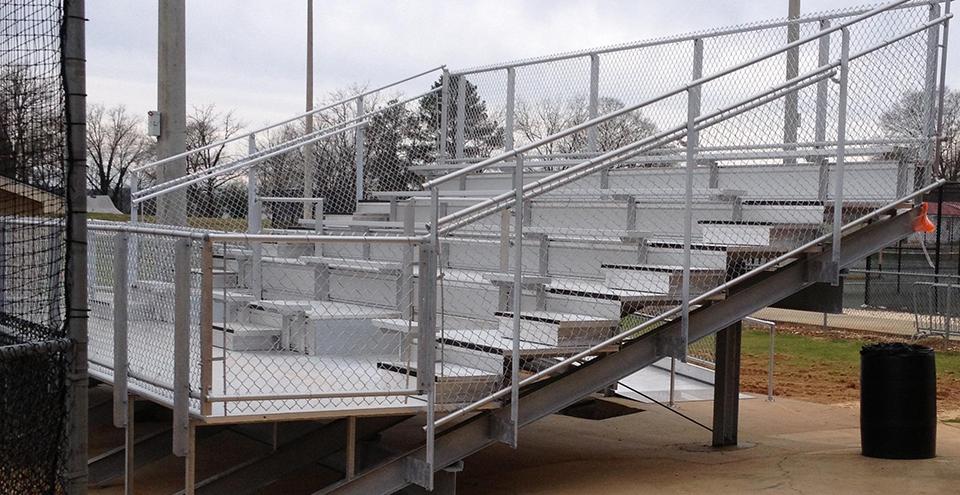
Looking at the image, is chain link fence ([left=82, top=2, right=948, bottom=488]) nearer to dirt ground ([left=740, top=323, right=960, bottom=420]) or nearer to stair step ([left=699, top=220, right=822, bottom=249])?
stair step ([left=699, top=220, right=822, bottom=249])

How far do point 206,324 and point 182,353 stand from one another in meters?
0.33

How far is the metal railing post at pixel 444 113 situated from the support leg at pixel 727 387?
4.12 metres

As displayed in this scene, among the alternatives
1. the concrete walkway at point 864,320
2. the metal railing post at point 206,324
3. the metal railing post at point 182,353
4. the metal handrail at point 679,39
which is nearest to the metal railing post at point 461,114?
the metal handrail at point 679,39

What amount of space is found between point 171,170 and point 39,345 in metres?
7.05

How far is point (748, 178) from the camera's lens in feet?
32.8

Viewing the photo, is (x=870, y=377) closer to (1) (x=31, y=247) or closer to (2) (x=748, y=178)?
(2) (x=748, y=178)

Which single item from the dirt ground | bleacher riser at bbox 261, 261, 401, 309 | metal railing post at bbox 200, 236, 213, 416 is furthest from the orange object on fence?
metal railing post at bbox 200, 236, 213, 416

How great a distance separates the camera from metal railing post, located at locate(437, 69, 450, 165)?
42.9 ft

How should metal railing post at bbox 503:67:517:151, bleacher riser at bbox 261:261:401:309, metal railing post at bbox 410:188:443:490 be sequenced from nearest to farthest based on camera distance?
metal railing post at bbox 410:188:443:490
bleacher riser at bbox 261:261:401:309
metal railing post at bbox 503:67:517:151

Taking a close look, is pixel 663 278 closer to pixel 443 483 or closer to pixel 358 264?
pixel 443 483

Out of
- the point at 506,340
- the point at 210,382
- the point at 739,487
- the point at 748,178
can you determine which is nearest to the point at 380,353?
the point at 506,340

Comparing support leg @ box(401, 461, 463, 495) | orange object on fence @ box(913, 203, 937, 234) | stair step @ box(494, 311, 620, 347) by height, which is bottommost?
support leg @ box(401, 461, 463, 495)

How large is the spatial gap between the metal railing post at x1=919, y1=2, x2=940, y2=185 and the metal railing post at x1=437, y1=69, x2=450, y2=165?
18.6 ft

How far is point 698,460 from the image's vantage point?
9.88 meters
